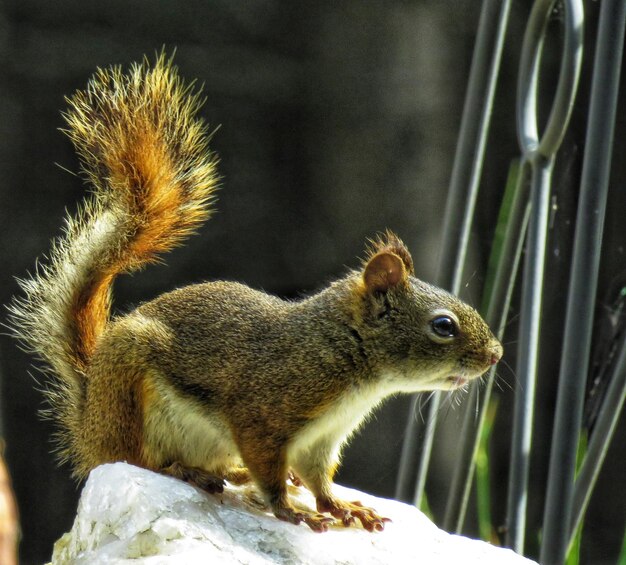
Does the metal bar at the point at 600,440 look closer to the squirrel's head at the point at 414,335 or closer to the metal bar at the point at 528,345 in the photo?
the metal bar at the point at 528,345

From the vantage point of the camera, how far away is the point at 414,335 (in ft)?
4.80

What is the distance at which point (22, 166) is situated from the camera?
8.98 ft

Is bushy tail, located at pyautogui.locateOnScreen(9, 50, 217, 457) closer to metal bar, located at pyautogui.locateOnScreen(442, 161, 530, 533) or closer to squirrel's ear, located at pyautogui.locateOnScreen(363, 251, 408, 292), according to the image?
squirrel's ear, located at pyautogui.locateOnScreen(363, 251, 408, 292)

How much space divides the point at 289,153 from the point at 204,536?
5.85 ft

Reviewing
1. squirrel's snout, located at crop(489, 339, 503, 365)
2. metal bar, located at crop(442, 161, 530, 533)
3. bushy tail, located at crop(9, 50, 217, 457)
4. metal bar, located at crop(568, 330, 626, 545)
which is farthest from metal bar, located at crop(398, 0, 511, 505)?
bushy tail, located at crop(9, 50, 217, 457)

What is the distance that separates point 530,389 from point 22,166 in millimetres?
1643

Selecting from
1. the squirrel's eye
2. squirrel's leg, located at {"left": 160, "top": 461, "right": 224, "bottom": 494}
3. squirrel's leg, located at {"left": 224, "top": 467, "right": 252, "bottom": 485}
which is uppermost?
the squirrel's eye

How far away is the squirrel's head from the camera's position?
1.44m

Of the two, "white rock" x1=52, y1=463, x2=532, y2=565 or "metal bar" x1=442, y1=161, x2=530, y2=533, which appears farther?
"metal bar" x1=442, y1=161, x2=530, y2=533

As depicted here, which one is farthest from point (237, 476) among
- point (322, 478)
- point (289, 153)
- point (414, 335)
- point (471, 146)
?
point (289, 153)

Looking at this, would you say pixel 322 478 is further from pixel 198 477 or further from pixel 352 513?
pixel 198 477

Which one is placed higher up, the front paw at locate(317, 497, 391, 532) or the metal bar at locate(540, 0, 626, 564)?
the metal bar at locate(540, 0, 626, 564)

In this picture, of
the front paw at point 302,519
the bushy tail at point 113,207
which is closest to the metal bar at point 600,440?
the front paw at point 302,519

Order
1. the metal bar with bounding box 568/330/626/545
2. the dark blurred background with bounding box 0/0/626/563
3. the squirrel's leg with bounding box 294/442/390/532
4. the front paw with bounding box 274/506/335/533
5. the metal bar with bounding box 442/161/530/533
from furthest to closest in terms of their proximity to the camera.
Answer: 1. the dark blurred background with bounding box 0/0/626/563
2. the metal bar with bounding box 442/161/530/533
3. the metal bar with bounding box 568/330/626/545
4. the squirrel's leg with bounding box 294/442/390/532
5. the front paw with bounding box 274/506/335/533
